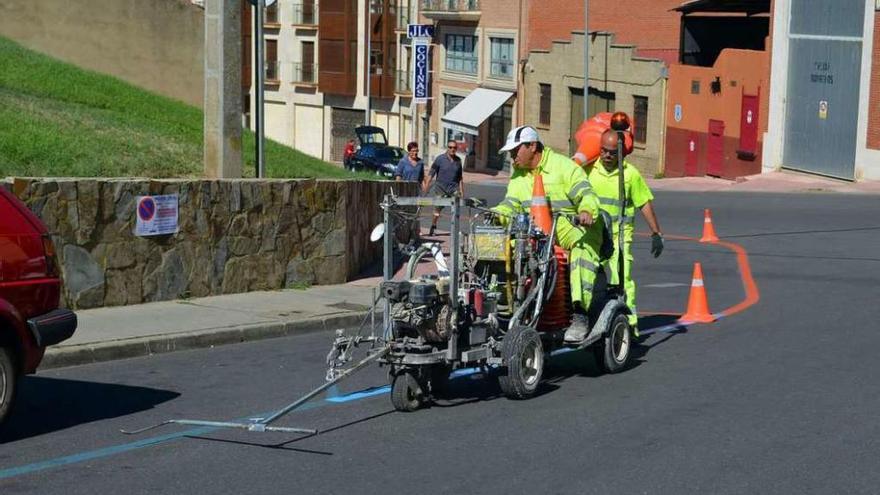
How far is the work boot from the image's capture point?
35.9ft

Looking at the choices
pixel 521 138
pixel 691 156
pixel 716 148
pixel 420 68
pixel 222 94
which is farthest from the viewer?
pixel 420 68

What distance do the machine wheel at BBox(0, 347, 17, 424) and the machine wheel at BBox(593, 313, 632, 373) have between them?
4676mm

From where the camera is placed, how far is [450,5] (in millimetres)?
64938

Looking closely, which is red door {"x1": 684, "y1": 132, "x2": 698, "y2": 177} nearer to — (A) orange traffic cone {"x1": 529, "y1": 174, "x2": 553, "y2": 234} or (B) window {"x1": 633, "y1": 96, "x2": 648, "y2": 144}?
(B) window {"x1": 633, "y1": 96, "x2": 648, "y2": 144}

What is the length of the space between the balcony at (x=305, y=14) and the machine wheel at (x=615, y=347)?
63.5 meters

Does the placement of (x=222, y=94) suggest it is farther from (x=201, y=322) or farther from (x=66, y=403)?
(x=66, y=403)

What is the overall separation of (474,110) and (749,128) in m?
18.2

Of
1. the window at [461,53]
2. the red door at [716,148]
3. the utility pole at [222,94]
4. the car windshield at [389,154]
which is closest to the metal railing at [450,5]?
the window at [461,53]

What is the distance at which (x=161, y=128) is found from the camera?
18.9 metres

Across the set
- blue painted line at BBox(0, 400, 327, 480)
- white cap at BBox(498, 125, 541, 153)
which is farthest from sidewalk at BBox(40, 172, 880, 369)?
blue painted line at BBox(0, 400, 327, 480)

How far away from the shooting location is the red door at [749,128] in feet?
152

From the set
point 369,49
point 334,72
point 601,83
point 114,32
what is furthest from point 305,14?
point 114,32

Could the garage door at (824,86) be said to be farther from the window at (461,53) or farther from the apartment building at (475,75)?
the window at (461,53)

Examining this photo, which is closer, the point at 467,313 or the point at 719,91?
the point at 467,313
